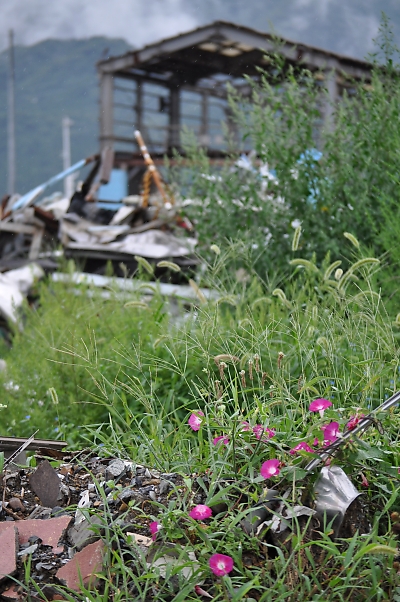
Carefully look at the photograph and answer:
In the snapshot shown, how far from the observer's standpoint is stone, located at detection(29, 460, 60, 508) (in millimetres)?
1963

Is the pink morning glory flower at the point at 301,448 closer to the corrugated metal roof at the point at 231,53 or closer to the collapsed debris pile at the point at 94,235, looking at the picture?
the collapsed debris pile at the point at 94,235

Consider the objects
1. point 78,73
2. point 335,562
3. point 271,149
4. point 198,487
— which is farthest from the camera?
point 78,73

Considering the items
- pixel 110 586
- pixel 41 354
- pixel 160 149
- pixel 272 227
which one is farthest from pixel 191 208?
pixel 160 149

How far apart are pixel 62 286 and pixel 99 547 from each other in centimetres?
388

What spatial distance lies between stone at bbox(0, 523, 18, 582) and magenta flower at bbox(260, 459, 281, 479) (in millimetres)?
658

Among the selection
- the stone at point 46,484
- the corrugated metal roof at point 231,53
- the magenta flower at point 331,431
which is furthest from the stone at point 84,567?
the corrugated metal roof at point 231,53

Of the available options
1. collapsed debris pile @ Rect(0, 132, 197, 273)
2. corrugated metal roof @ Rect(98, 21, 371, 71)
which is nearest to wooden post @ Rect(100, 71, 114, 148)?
corrugated metal roof @ Rect(98, 21, 371, 71)

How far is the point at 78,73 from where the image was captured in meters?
81.0

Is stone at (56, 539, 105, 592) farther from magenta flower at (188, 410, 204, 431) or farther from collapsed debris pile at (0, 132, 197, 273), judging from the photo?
collapsed debris pile at (0, 132, 197, 273)

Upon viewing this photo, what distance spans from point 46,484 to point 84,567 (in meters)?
0.43

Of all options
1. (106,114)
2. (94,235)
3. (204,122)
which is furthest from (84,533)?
(204,122)

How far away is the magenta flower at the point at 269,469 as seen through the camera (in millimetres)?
1648

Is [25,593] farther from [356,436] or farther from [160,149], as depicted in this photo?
[160,149]

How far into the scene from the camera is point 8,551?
166 centimetres
